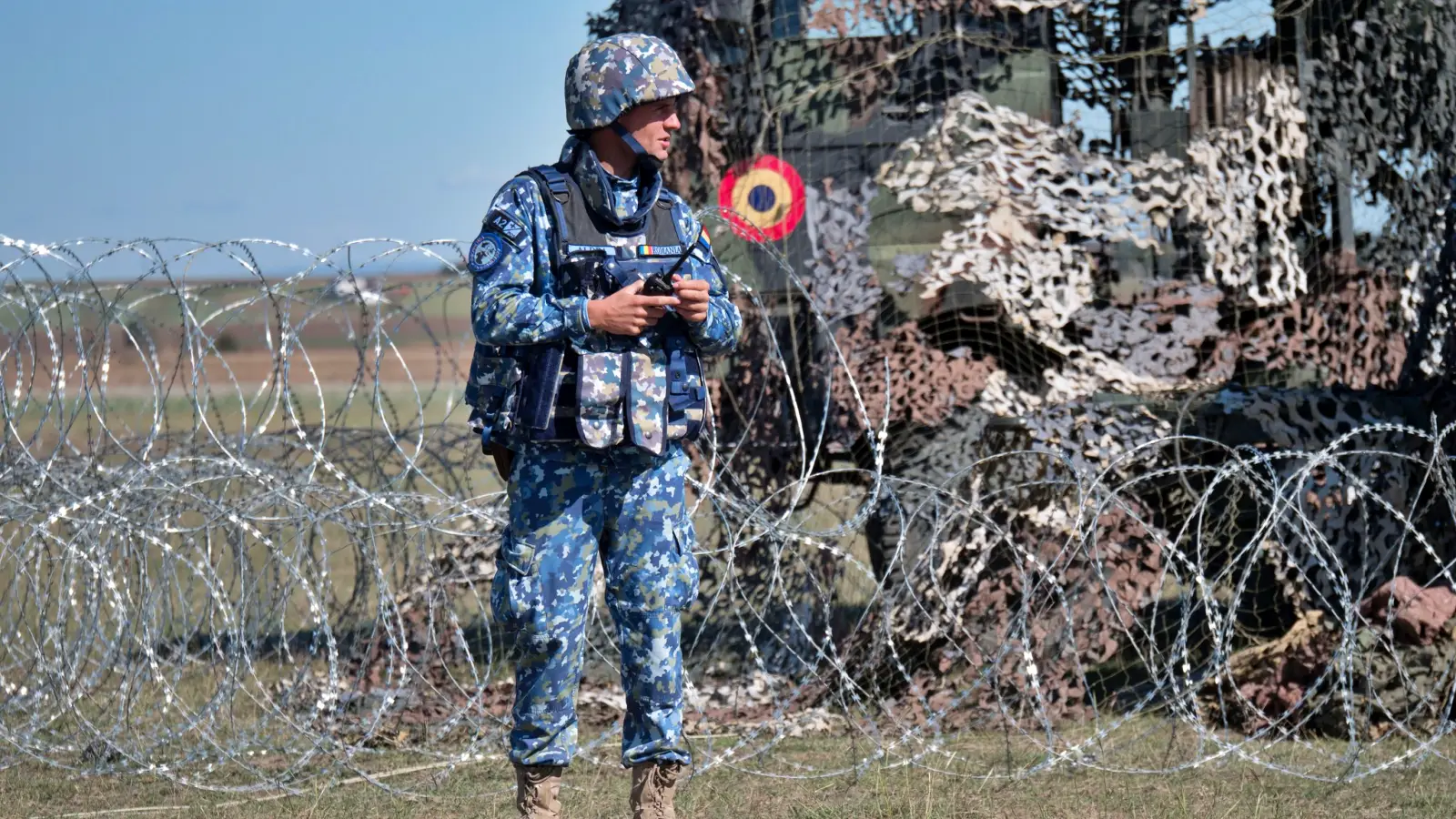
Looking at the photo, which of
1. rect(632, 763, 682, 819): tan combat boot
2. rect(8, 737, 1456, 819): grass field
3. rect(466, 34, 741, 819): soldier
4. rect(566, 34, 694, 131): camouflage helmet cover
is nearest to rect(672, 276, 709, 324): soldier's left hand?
rect(466, 34, 741, 819): soldier

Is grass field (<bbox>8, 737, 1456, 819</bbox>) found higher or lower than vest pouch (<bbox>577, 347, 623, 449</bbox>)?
lower

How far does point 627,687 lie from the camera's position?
13.3 ft

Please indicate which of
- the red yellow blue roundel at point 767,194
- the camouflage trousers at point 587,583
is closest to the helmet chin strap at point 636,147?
the camouflage trousers at point 587,583

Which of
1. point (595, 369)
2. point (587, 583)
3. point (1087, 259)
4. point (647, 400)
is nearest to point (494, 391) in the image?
point (595, 369)

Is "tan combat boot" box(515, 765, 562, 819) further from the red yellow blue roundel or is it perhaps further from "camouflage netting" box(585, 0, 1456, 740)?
the red yellow blue roundel

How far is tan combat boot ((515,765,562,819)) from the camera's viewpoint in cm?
396

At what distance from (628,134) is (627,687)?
1326mm

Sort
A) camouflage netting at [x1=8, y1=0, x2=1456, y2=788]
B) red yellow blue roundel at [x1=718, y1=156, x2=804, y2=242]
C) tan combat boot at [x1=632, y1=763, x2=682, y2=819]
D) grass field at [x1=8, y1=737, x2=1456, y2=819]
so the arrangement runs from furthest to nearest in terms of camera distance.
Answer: red yellow blue roundel at [x1=718, y1=156, x2=804, y2=242] → camouflage netting at [x1=8, y1=0, x2=1456, y2=788] → grass field at [x1=8, y1=737, x2=1456, y2=819] → tan combat boot at [x1=632, y1=763, x2=682, y2=819]

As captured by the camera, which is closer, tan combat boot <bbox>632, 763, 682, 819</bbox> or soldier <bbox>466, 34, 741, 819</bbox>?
soldier <bbox>466, 34, 741, 819</bbox>

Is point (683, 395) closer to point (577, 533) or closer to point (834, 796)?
point (577, 533)

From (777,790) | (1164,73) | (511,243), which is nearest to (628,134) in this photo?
(511,243)

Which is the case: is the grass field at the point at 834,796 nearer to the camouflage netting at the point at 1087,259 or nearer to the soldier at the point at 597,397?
the soldier at the point at 597,397

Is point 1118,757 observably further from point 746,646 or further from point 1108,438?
point 746,646

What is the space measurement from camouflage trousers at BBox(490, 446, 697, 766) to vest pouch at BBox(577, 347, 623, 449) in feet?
0.31
